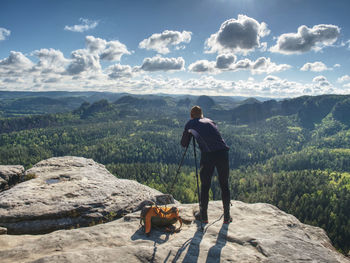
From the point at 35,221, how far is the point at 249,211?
1210 cm

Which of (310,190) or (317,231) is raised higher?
(317,231)

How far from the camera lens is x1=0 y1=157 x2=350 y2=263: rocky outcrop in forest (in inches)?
271

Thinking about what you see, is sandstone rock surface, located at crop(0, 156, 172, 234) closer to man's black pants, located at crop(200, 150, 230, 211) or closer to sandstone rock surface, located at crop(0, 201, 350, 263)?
sandstone rock surface, located at crop(0, 201, 350, 263)

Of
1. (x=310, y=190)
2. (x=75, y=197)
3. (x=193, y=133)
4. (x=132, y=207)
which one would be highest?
(x=193, y=133)

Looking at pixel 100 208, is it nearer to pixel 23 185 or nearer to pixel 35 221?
pixel 35 221

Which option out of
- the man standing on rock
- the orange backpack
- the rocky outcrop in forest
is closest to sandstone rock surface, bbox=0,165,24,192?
the rocky outcrop in forest

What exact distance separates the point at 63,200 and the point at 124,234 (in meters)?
5.77

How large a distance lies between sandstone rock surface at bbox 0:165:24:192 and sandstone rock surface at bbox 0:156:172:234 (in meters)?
0.66

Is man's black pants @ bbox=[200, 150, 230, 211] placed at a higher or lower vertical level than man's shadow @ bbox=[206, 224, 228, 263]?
higher

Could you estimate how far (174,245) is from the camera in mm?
7602

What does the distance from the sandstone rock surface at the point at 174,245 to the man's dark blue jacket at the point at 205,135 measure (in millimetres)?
3853

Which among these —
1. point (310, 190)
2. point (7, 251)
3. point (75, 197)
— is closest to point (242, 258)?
point (7, 251)

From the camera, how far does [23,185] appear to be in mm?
13000

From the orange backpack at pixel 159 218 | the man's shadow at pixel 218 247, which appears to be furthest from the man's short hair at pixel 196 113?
the man's shadow at pixel 218 247
